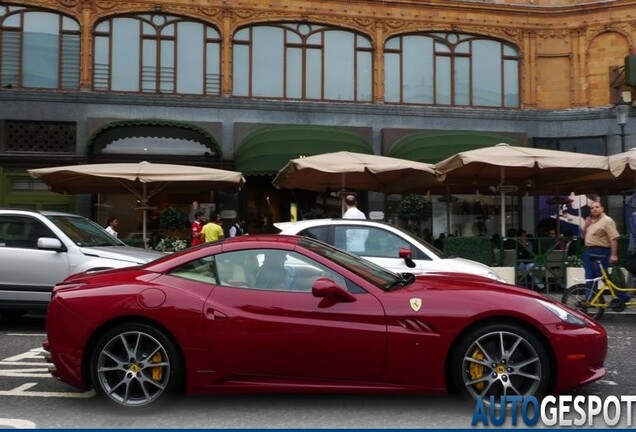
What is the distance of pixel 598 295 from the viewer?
9008 millimetres

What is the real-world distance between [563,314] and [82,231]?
23.0 feet

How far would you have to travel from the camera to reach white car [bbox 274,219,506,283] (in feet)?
26.1

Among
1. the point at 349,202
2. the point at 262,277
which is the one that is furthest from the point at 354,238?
the point at 262,277

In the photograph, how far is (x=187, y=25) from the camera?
19438 mm

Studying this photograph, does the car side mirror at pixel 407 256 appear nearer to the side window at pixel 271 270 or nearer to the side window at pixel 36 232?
the side window at pixel 271 270

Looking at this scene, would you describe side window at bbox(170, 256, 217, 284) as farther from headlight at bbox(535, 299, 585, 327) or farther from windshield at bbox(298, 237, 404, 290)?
headlight at bbox(535, 299, 585, 327)

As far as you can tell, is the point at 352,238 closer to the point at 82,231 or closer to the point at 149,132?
the point at 82,231

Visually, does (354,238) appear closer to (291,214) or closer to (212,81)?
(291,214)

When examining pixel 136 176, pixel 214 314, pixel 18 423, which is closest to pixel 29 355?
pixel 18 423

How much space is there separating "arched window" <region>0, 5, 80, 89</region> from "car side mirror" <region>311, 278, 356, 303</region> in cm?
1663

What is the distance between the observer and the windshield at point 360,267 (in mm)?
4863

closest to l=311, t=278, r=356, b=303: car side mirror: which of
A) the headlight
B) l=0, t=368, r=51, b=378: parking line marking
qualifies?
the headlight

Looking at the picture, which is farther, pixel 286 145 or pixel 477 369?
pixel 286 145

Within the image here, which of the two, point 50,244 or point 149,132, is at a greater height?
point 149,132
